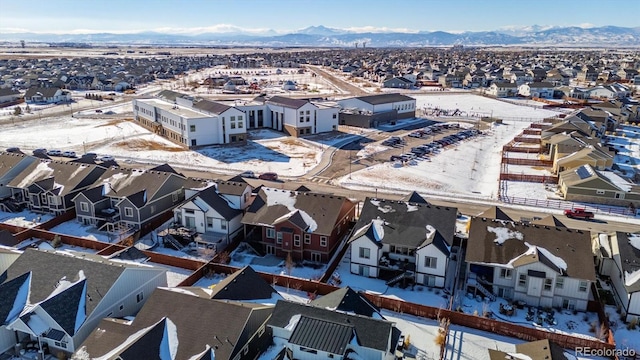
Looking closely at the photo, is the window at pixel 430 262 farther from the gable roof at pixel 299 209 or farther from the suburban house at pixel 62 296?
the suburban house at pixel 62 296

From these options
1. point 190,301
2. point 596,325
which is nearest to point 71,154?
point 190,301

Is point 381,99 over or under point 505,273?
over

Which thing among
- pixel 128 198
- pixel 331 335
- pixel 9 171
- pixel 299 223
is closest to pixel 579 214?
pixel 299 223

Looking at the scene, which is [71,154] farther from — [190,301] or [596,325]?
[596,325]

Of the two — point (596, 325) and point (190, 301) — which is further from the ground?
point (190, 301)

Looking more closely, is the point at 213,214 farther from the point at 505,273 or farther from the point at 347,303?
the point at 505,273

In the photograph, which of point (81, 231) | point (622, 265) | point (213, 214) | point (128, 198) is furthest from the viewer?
point (81, 231)
